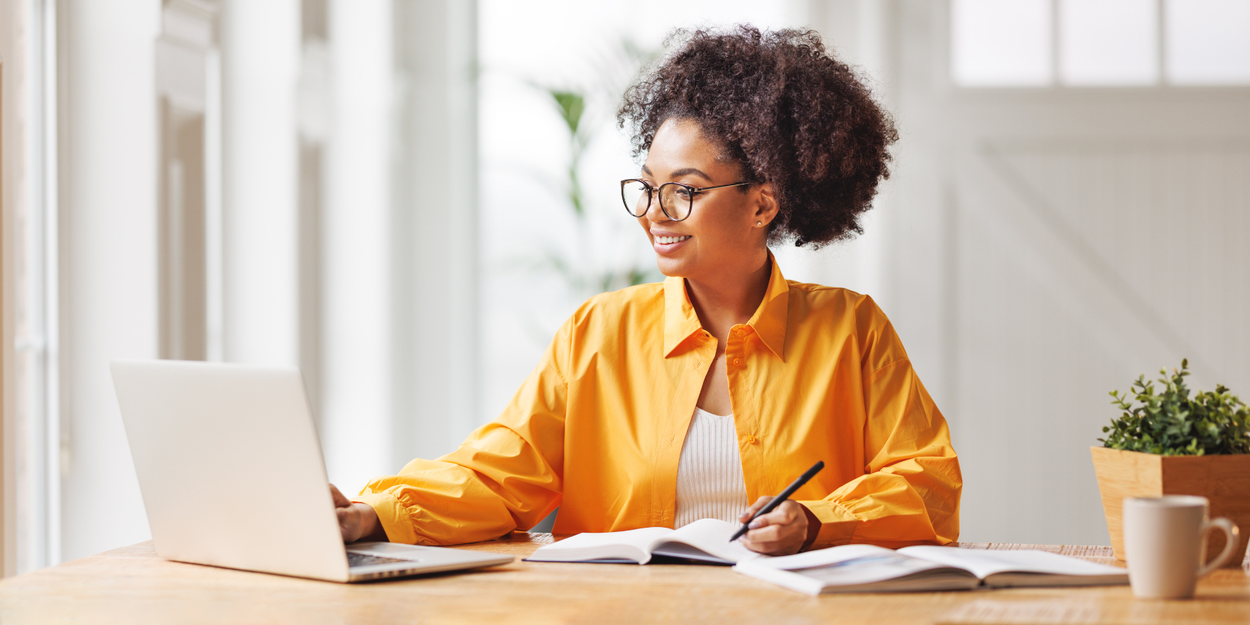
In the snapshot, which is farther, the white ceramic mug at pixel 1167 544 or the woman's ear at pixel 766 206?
the woman's ear at pixel 766 206

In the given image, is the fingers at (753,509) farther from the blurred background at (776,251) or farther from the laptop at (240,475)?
the blurred background at (776,251)

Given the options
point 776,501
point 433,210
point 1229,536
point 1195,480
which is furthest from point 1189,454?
point 433,210

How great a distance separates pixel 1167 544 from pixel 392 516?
876 millimetres

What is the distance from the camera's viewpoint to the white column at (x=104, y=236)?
7.25ft

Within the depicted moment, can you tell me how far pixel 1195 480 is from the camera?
42.1 inches

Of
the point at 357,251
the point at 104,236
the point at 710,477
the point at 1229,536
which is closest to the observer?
the point at 1229,536

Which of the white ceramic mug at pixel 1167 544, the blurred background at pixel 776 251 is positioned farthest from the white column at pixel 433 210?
the white ceramic mug at pixel 1167 544

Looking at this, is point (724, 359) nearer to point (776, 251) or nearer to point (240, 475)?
point (240, 475)

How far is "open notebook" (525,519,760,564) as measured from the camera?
115 centimetres

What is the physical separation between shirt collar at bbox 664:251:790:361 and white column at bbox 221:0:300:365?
140cm

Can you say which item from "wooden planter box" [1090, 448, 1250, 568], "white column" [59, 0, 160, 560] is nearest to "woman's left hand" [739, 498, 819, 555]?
"wooden planter box" [1090, 448, 1250, 568]

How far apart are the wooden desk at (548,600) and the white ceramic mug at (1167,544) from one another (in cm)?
2

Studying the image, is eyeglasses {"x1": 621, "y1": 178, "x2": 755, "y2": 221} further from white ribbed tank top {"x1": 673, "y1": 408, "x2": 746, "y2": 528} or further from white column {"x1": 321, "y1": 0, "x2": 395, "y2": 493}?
white column {"x1": 321, "y1": 0, "x2": 395, "y2": 493}

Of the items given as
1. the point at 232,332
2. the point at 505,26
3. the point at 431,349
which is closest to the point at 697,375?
the point at 232,332
